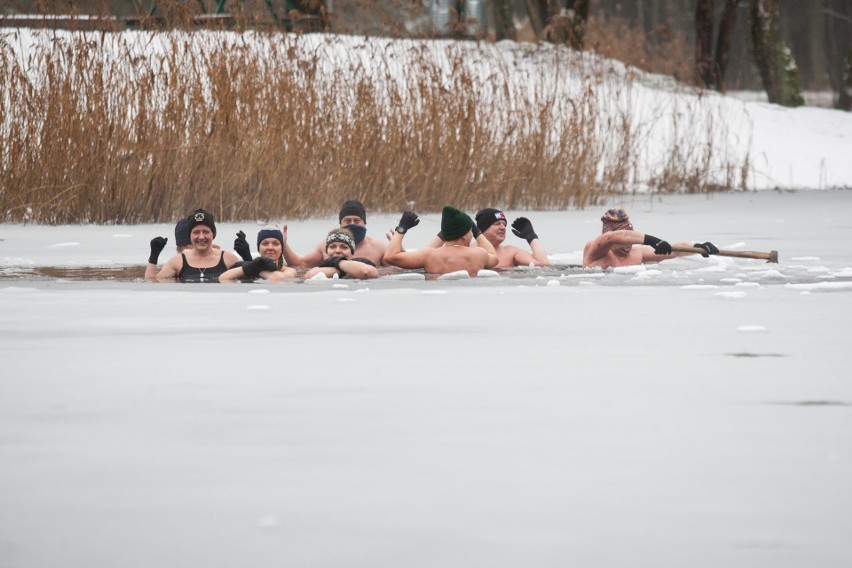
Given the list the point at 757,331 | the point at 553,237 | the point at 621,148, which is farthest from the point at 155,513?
the point at 621,148

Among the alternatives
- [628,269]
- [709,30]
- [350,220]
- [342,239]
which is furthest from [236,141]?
[709,30]

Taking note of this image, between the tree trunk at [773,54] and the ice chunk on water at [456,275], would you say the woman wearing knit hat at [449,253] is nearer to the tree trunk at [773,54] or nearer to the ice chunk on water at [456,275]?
the ice chunk on water at [456,275]

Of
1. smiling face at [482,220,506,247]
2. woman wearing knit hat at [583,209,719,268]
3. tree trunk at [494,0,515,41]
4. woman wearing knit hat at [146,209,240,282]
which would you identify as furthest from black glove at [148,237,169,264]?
tree trunk at [494,0,515,41]

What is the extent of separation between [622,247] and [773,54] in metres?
16.1

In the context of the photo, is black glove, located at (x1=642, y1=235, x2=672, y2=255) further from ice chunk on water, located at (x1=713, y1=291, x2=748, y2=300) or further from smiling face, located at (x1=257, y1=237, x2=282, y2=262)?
smiling face, located at (x1=257, y1=237, x2=282, y2=262)

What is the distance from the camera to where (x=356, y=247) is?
8.15 m

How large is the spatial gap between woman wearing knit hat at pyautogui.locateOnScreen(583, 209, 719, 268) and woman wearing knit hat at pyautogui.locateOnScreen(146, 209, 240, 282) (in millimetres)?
2034

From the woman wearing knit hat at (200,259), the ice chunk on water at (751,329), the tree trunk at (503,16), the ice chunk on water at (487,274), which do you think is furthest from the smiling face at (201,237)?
the tree trunk at (503,16)

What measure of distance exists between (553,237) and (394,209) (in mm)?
2385

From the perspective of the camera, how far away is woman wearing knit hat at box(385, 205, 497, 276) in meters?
7.50

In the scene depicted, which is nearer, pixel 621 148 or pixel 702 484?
pixel 702 484

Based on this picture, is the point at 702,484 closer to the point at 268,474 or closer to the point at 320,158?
the point at 268,474

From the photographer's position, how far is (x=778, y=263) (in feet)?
24.4

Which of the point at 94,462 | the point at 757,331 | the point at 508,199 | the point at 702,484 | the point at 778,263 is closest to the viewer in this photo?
the point at 702,484
